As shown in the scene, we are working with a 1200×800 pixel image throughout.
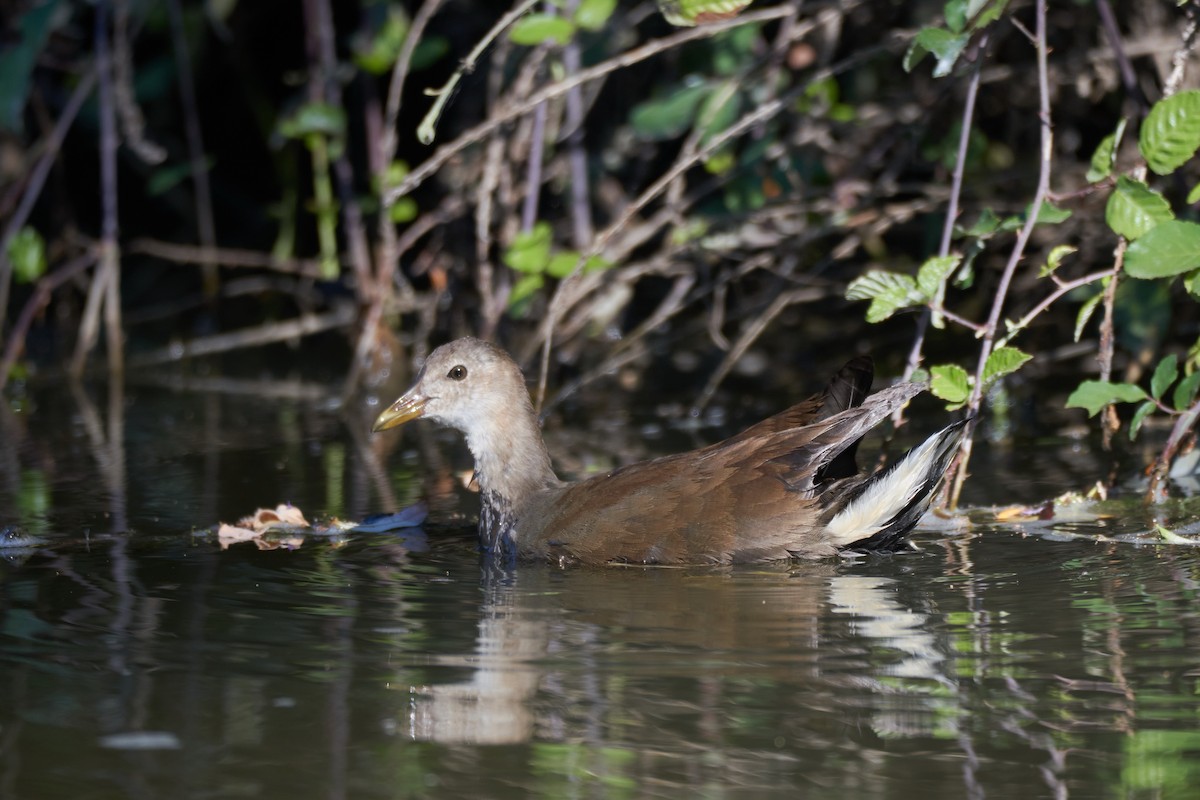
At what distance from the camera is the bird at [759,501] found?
425 cm

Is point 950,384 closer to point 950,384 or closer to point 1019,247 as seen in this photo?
point 950,384

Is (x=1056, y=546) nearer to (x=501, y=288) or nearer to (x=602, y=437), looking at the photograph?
(x=602, y=437)

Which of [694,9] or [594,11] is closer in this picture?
[694,9]

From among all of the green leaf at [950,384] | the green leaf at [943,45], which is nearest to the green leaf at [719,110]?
the green leaf at [943,45]

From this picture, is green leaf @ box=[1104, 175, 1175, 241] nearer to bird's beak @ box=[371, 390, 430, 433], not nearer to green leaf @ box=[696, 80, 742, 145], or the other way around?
green leaf @ box=[696, 80, 742, 145]

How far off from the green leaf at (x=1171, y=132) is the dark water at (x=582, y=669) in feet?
3.12

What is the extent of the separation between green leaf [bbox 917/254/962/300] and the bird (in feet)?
0.85

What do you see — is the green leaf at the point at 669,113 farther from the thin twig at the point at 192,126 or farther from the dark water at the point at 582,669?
the thin twig at the point at 192,126

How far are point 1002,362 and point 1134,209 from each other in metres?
0.49

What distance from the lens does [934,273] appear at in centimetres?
431

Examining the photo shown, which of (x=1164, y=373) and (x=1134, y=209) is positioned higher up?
(x=1134, y=209)

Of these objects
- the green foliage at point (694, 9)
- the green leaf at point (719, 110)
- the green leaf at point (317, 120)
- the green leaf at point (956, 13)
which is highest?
the green leaf at point (317, 120)

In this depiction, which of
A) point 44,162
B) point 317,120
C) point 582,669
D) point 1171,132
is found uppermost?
point 317,120

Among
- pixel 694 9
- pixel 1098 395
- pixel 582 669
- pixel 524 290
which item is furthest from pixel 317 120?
pixel 582 669
